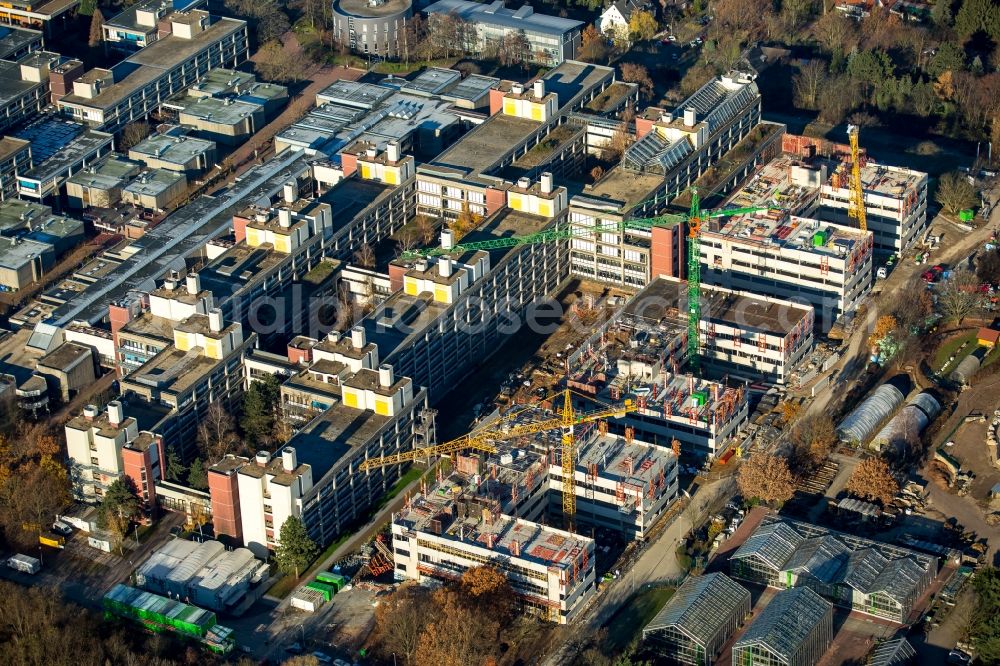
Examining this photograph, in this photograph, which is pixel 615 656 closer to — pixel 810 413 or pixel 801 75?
pixel 810 413

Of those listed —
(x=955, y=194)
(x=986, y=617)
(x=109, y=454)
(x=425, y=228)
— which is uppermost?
(x=955, y=194)

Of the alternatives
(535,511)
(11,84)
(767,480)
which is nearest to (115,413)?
(535,511)

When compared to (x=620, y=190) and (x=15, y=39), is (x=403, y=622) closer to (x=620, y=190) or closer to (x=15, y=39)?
(x=620, y=190)

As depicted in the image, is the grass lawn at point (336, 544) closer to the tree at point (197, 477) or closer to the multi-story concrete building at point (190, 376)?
the tree at point (197, 477)

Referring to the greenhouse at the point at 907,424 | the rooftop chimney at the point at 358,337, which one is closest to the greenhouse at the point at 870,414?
the greenhouse at the point at 907,424

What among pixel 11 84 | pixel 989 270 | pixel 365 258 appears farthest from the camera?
pixel 11 84

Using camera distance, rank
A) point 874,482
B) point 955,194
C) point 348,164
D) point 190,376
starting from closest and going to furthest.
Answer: point 874,482 < point 190,376 < point 348,164 < point 955,194

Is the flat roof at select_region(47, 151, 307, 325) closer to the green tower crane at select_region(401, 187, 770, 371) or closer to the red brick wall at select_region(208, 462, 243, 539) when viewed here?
the green tower crane at select_region(401, 187, 770, 371)

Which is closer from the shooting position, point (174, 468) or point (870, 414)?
point (174, 468)
